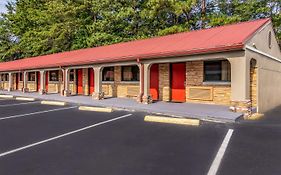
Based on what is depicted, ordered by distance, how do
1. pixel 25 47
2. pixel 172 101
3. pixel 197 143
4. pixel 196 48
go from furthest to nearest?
pixel 25 47, pixel 172 101, pixel 196 48, pixel 197 143

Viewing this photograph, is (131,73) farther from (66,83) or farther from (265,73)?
(265,73)

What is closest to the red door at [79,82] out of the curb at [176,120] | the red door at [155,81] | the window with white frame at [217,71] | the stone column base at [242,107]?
the red door at [155,81]

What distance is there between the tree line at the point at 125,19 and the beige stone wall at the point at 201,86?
1304 cm

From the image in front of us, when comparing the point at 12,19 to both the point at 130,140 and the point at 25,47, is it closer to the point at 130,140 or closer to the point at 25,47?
the point at 25,47

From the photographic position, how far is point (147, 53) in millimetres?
13703

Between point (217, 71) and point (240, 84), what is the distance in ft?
9.52

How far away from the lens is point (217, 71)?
13234mm

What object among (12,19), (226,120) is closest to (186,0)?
(226,120)

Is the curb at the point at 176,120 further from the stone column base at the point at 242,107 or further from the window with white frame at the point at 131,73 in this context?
the window with white frame at the point at 131,73

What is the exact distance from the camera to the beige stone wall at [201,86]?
12.9 meters

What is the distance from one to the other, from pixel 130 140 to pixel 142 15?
23676mm

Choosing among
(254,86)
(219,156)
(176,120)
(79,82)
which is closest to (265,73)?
(254,86)

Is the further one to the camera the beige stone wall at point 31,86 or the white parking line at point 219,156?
the beige stone wall at point 31,86

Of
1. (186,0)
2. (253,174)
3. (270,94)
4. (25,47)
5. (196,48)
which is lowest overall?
(253,174)
